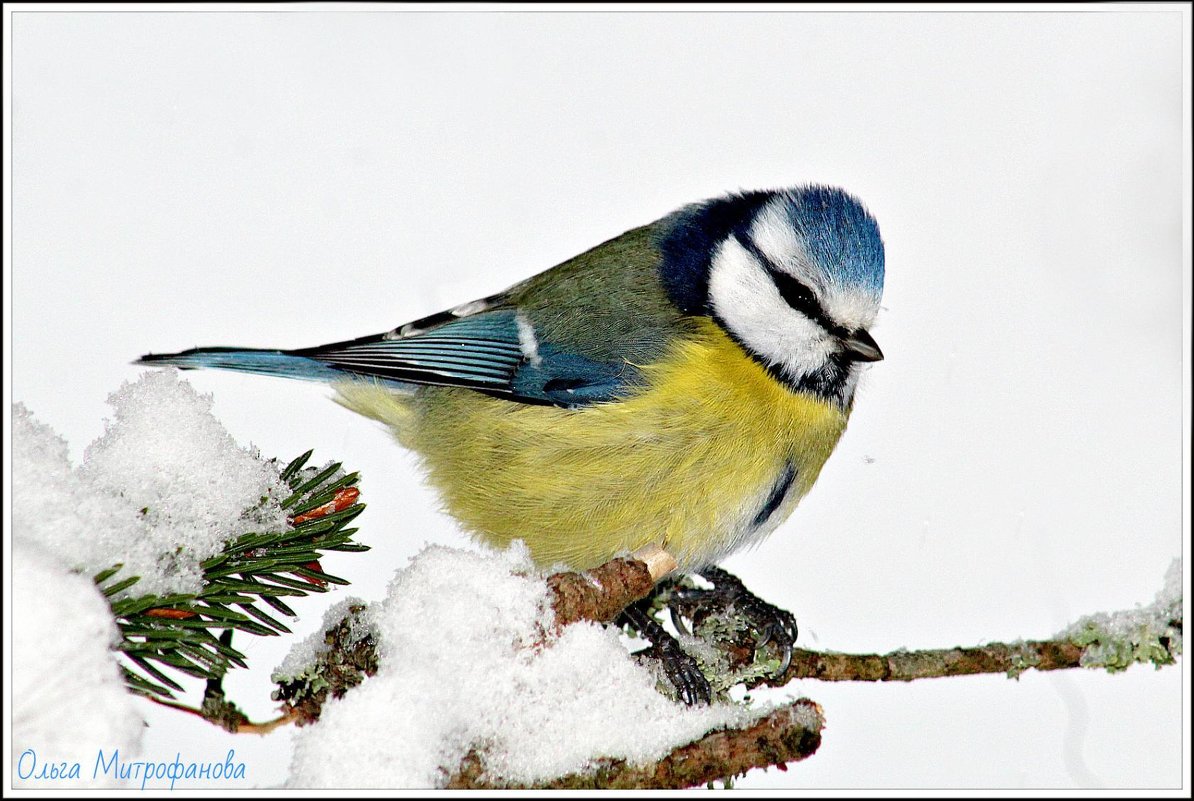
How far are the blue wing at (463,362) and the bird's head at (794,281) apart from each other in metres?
0.26

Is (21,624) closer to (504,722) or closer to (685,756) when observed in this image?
(504,722)

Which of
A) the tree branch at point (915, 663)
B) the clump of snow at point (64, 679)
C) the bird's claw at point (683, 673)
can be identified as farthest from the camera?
the tree branch at point (915, 663)

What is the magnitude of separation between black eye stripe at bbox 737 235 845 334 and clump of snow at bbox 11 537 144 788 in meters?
1.27

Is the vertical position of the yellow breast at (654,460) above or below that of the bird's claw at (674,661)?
above

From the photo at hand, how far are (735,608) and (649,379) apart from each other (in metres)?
0.46

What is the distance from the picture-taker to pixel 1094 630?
4.78 feet

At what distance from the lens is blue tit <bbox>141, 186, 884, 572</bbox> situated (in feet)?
5.33

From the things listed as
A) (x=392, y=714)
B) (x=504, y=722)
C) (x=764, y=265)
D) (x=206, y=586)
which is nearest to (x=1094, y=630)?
(x=764, y=265)

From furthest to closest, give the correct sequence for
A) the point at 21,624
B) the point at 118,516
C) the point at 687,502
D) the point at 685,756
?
the point at 687,502 → the point at 685,756 → the point at 118,516 → the point at 21,624

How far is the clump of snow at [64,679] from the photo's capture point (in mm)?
752

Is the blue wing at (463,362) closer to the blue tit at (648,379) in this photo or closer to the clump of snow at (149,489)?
the blue tit at (648,379)

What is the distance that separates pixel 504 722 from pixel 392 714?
132 millimetres

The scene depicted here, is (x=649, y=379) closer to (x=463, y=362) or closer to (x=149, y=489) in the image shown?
(x=463, y=362)

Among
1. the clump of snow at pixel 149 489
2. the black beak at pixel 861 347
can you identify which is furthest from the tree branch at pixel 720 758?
the black beak at pixel 861 347
